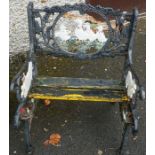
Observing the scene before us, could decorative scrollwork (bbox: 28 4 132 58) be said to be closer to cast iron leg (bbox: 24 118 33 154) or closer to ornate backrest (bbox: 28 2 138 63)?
ornate backrest (bbox: 28 2 138 63)

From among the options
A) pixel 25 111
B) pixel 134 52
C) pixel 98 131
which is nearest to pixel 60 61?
pixel 134 52

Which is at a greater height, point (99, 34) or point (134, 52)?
point (99, 34)

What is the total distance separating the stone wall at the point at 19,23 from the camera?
188 inches

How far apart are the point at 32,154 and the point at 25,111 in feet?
1.68

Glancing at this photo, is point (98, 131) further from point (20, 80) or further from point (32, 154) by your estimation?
point (20, 80)

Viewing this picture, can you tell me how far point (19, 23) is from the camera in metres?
4.92

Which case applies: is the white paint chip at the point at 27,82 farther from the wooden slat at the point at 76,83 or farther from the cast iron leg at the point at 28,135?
the cast iron leg at the point at 28,135

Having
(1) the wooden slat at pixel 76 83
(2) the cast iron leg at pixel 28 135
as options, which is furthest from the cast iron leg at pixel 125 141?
(2) the cast iron leg at pixel 28 135

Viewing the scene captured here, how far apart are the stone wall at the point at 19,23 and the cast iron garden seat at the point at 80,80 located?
1.13 m

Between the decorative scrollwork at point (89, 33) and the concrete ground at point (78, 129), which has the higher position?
the decorative scrollwork at point (89, 33)

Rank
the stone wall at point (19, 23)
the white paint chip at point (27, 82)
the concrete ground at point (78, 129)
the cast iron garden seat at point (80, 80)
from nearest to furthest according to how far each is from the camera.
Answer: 1. the white paint chip at point (27, 82)
2. the cast iron garden seat at point (80, 80)
3. the concrete ground at point (78, 129)
4. the stone wall at point (19, 23)

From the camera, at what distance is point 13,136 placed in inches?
154

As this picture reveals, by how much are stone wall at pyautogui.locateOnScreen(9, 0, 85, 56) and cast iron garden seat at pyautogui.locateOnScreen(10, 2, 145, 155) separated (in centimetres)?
113

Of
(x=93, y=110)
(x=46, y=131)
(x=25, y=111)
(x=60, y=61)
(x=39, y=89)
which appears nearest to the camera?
(x=25, y=111)
